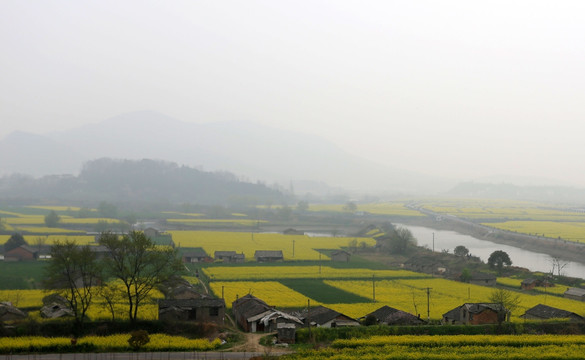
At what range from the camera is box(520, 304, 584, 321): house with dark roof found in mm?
19625

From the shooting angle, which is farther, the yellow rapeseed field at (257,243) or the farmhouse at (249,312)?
the yellow rapeseed field at (257,243)

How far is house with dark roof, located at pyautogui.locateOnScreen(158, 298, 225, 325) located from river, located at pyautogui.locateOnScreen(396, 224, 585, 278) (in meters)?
25.5

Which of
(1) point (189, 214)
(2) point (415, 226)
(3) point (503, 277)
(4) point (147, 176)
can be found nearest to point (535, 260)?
(3) point (503, 277)

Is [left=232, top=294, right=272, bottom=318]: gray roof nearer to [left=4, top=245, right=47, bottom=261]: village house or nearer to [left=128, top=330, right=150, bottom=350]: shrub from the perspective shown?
[left=128, top=330, right=150, bottom=350]: shrub

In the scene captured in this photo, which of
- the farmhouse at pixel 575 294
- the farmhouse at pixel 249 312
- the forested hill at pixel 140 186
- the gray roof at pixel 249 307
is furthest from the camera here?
the forested hill at pixel 140 186

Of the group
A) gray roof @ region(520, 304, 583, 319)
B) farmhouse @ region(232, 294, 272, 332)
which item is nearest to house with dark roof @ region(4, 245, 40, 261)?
farmhouse @ region(232, 294, 272, 332)

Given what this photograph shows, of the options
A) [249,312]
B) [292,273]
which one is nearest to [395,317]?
[249,312]

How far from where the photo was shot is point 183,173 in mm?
125750

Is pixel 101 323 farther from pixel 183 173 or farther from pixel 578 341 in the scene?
pixel 183 173

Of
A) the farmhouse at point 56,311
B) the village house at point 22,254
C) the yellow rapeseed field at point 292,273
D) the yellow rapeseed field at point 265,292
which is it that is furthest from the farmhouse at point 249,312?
the village house at point 22,254

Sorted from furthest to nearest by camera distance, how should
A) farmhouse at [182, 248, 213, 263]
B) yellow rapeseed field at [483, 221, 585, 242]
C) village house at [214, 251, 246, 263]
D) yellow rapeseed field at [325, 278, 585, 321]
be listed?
yellow rapeseed field at [483, 221, 585, 242]
village house at [214, 251, 246, 263]
farmhouse at [182, 248, 213, 263]
yellow rapeseed field at [325, 278, 585, 321]

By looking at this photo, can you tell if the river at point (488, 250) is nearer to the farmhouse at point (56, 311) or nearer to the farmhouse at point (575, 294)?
the farmhouse at point (575, 294)

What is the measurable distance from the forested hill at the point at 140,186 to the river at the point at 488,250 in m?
45.3

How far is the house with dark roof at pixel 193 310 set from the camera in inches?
719
